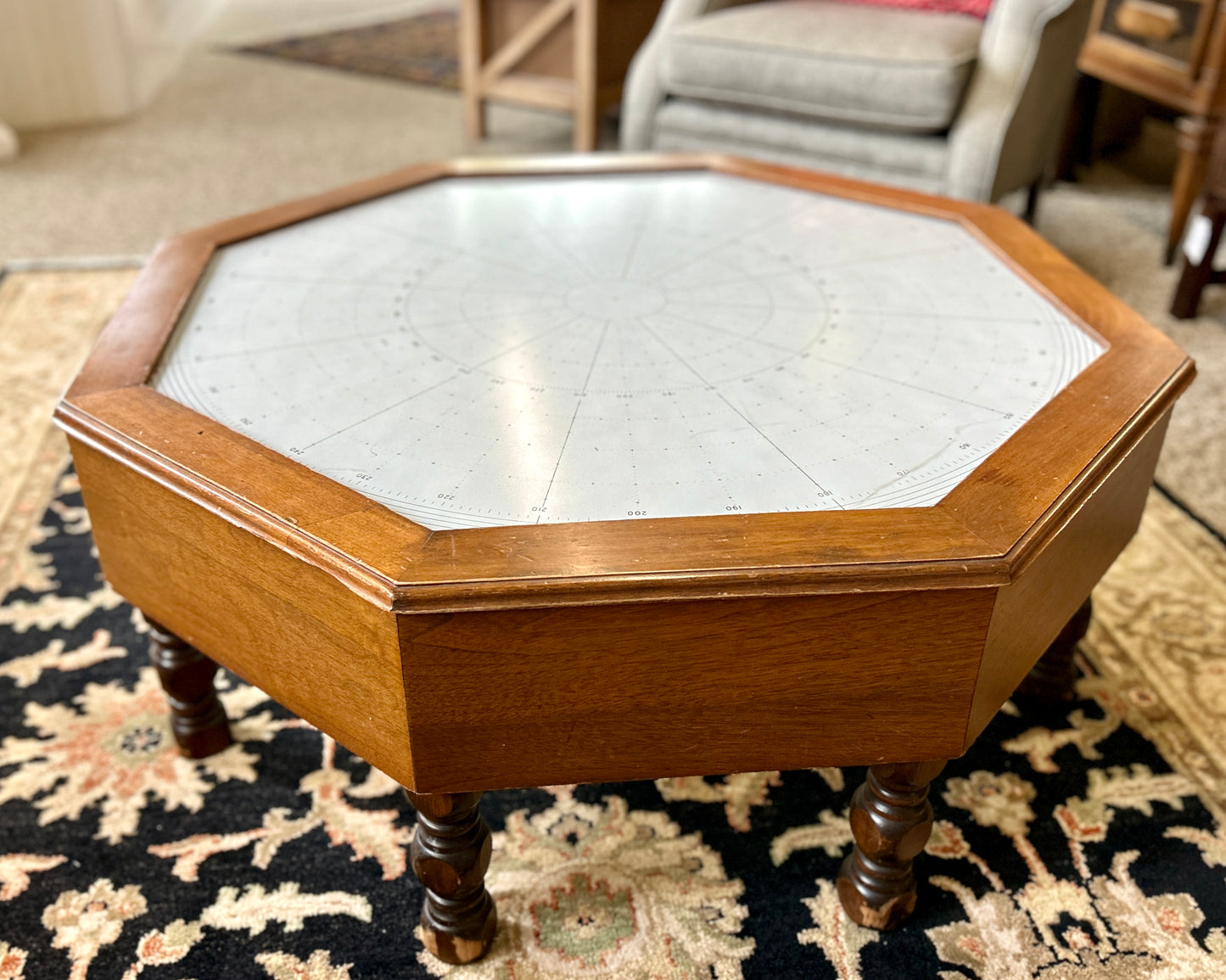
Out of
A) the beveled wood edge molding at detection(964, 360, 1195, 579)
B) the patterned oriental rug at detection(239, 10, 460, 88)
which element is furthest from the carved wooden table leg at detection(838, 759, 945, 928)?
the patterned oriental rug at detection(239, 10, 460, 88)

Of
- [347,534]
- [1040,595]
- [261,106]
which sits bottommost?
[261,106]

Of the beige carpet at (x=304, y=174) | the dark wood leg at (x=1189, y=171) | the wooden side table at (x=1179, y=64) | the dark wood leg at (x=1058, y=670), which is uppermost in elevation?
the wooden side table at (x=1179, y=64)

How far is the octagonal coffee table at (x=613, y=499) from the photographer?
2.94 feet

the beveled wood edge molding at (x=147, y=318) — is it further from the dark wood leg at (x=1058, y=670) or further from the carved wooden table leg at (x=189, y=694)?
the dark wood leg at (x=1058, y=670)

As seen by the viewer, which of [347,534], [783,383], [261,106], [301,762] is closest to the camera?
[347,534]

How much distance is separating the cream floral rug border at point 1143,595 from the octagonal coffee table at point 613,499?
189 mm

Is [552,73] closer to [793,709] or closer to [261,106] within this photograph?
[261,106]

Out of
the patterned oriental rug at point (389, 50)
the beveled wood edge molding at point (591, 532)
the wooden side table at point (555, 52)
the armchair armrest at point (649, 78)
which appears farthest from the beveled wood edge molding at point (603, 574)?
the patterned oriental rug at point (389, 50)

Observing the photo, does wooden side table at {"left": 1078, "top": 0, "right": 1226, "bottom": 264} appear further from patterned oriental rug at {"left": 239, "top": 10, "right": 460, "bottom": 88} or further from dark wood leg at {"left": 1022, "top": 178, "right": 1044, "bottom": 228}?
patterned oriental rug at {"left": 239, "top": 10, "right": 460, "bottom": 88}

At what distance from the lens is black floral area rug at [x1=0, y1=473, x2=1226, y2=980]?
115cm

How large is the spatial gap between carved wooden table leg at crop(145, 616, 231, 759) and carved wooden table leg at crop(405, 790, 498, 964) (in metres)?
0.40

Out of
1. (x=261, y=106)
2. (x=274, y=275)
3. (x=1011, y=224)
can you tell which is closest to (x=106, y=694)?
(x=274, y=275)

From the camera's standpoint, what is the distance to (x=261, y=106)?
3.91 meters

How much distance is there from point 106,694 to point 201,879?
370mm
